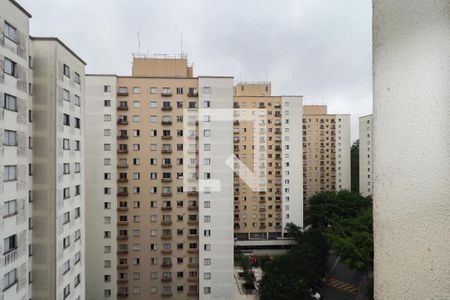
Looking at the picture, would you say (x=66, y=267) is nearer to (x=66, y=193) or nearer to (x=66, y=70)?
(x=66, y=193)

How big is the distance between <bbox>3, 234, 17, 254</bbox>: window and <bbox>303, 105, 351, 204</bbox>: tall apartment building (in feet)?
82.1

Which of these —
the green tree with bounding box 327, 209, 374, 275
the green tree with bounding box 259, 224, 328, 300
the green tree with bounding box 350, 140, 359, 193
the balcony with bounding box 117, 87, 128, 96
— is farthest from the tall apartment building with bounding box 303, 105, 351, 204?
the balcony with bounding box 117, 87, 128, 96

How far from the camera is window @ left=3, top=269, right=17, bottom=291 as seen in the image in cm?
539

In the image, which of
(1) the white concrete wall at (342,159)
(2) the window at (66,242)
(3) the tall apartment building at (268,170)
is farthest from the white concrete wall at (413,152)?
(1) the white concrete wall at (342,159)

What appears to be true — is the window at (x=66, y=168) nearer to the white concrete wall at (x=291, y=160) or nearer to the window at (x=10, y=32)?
the window at (x=10, y=32)

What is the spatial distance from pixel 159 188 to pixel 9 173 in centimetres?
738

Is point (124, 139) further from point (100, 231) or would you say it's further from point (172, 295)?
point (172, 295)

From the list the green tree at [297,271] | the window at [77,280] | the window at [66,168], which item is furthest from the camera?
the green tree at [297,271]

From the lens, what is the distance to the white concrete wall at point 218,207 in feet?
40.6

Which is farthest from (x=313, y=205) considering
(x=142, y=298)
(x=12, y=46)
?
(x=12, y=46)

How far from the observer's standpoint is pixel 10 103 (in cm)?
561

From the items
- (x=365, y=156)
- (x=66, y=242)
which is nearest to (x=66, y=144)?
(x=66, y=242)

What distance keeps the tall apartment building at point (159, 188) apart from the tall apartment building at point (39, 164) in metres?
4.00

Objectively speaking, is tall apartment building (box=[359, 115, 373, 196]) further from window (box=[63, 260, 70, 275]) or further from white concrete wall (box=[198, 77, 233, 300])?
window (box=[63, 260, 70, 275])
